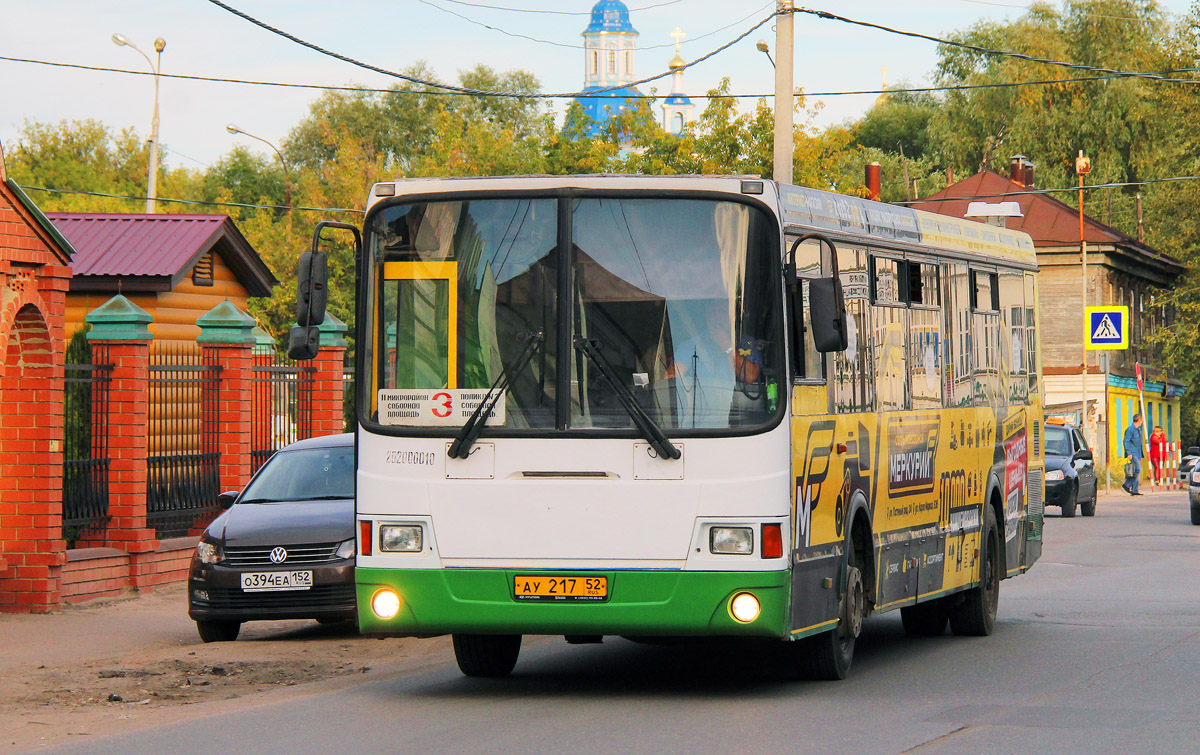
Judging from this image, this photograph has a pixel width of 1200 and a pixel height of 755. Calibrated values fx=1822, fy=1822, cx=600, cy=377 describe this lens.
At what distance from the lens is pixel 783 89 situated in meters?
22.4

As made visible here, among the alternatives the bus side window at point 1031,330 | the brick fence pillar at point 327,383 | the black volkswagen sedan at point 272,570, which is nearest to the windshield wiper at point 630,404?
the black volkswagen sedan at point 272,570

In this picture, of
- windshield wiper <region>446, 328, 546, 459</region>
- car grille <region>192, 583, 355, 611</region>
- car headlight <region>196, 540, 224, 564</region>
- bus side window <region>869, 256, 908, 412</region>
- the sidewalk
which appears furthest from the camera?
car headlight <region>196, 540, 224, 564</region>

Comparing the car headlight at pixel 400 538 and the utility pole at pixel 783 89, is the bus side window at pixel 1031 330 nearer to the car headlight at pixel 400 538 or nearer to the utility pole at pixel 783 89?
the utility pole at pixel 783 89

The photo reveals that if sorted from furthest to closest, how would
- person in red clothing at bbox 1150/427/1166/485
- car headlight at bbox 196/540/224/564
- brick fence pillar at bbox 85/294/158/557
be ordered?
person in red clothing at bbox 1150/427/1166/485
brick fence pillar at bbox 85/294/158/557
car headlight at bbox 196/540/224/564

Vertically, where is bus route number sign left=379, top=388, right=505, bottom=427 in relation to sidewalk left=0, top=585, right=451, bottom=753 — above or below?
above

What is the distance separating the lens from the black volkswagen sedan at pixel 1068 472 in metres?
32.8

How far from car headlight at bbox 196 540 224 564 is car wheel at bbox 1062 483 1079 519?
862 inches

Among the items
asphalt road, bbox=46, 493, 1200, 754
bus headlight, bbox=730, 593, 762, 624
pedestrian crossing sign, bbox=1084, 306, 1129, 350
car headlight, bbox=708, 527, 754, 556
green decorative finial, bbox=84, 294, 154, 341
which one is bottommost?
asphalt road, bbox=46, 493, 1200, 754

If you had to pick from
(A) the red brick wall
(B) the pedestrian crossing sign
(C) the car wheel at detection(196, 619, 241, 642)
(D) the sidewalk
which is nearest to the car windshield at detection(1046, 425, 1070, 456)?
(B) the pedestrian crossing sign

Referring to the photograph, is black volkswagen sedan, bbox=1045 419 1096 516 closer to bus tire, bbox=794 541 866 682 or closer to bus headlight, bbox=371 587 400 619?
bus tire, bbox=794 541 866 682

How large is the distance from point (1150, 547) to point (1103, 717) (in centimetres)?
1674

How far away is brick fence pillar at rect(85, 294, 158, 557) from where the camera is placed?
17.7 metres

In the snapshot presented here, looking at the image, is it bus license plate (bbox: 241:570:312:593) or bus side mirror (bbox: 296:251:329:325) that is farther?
bus license plate (bbox: 241:570:312:593)

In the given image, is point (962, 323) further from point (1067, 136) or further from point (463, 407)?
point (1067, 136)
